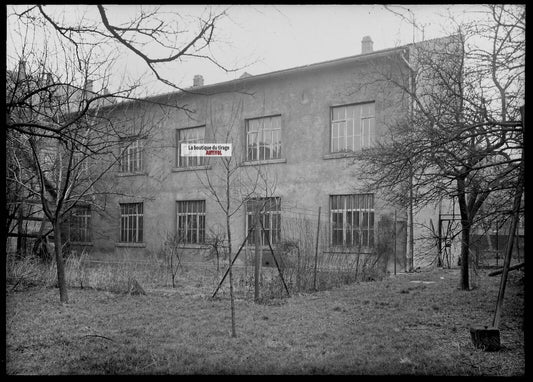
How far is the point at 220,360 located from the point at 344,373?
1340mm

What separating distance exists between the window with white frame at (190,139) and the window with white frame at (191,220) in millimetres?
1517

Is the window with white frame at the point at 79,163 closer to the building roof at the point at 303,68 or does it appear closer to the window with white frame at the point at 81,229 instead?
the building roof at the point at 303,68

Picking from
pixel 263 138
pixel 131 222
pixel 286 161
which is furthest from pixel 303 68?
pixel 131 222

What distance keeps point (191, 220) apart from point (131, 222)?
3.24 meters

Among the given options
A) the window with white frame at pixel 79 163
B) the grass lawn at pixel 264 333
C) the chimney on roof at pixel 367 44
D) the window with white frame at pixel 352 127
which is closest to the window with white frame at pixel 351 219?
the window with white frame at pixel 352 127

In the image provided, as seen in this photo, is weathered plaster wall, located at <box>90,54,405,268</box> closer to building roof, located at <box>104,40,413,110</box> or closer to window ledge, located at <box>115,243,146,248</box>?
building roof, located at <box>104,40,413,110</box>

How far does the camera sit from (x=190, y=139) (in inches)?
782

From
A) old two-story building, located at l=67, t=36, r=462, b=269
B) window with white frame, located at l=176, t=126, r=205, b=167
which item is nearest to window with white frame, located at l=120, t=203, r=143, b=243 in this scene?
old two-story building, located at l=67, t=36, r=462, b=269

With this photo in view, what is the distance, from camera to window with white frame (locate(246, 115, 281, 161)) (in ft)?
58.8

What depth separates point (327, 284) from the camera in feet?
37.8

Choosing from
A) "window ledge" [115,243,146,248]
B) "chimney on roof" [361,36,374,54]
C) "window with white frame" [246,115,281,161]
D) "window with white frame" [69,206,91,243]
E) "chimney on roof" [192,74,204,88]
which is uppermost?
"chimney on roof" [361,36,374,54]

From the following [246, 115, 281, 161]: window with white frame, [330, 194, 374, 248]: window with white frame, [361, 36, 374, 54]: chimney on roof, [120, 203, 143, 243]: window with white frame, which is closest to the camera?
[330, 194, 374, 248]: window with white frame

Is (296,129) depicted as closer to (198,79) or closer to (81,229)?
(198,79)

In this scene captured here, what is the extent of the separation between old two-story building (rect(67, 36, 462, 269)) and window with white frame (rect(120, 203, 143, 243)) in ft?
0.19
